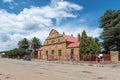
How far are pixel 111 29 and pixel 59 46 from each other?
19511mm

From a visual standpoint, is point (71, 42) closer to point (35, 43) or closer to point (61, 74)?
point (35, 43)

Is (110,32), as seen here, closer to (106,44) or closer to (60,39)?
(106,44)

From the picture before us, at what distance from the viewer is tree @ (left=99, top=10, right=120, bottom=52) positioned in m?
49.1

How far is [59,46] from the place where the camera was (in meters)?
64.2

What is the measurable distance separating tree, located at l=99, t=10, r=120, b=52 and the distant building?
8067 mm

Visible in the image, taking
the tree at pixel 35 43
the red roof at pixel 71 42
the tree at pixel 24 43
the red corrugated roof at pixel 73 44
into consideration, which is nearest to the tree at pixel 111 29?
the red corrugated roof at pixel 73 44

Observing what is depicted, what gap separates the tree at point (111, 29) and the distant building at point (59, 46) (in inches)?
318

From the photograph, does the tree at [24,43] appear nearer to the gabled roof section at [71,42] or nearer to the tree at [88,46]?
the gabled roof section at [71,42]

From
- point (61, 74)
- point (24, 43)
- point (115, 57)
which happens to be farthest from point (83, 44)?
point (24, 43)

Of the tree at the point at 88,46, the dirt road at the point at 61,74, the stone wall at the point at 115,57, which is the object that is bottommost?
the dirt road at the point at 61,74

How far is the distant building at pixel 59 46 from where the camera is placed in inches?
2303

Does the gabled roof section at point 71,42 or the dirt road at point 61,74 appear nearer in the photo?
the dirt road at point 61,74

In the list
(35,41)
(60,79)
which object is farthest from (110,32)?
(35,41)

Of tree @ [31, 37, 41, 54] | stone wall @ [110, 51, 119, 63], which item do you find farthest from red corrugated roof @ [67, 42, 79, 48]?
tree @ [31, 37, 41, 54]
